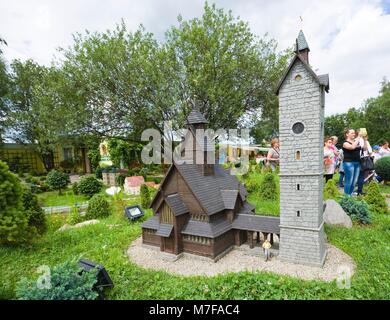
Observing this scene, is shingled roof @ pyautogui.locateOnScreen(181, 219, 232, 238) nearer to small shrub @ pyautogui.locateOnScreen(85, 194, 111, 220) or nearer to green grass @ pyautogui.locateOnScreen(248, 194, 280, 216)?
green grass @ pyautogui.locateOnScreen(248, 194, 280, 216)

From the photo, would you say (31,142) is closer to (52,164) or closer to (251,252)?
(52,164)

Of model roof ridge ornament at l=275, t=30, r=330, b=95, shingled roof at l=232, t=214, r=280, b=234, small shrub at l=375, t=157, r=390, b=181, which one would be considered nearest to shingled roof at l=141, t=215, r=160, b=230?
shingled roof at l=232, t=214, r=280, b=234

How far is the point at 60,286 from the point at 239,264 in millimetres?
5524

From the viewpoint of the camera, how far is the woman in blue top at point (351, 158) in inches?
492

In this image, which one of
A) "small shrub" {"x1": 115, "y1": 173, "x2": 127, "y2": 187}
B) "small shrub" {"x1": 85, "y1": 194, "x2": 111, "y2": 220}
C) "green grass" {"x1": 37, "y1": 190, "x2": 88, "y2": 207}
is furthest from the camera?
"small shrub" {"x1": 115, "y1": 173, "x2": 127, "y2": 187}

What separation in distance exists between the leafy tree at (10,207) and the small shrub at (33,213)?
1.14 meters

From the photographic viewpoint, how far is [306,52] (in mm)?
7328

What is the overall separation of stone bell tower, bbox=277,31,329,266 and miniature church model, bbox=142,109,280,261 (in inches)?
34.6

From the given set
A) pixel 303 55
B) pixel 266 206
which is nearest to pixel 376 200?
pixel 266 206

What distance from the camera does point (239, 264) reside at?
791 centimetres

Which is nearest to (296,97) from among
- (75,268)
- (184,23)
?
(75,268)

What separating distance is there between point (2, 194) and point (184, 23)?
50.9 feet

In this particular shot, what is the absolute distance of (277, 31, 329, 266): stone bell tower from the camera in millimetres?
7242

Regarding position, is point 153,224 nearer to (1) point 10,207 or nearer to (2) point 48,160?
(1) point 10,207
